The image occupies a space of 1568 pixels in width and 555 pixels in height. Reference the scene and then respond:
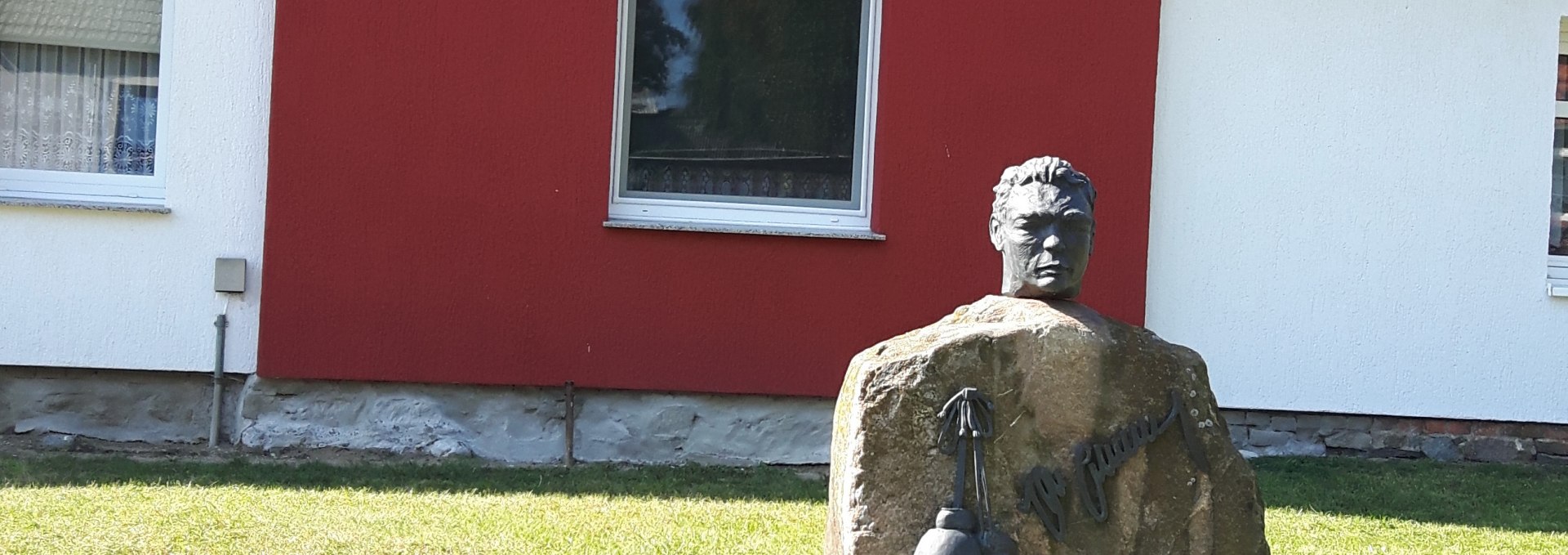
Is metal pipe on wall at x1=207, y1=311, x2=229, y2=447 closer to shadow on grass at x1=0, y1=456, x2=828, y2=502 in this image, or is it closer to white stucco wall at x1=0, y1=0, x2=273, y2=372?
white stucco wall at x1=0, y1=0, x2=273, y2=372

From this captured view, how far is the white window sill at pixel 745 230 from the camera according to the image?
761 cm

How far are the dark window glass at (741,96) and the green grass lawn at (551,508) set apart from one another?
156cm

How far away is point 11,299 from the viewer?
744cm

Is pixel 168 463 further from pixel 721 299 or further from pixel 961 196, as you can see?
pixel 961 196

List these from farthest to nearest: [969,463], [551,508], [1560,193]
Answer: [1560,193]
[551,508]
[969,463]

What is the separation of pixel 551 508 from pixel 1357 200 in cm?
457

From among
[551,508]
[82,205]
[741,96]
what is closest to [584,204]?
[741,96]

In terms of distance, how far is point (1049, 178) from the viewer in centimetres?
397

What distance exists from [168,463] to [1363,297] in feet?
19.9

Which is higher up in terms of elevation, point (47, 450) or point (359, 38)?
point (359, 38)

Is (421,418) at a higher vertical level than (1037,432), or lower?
lower

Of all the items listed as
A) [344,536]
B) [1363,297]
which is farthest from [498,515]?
[1363,297]

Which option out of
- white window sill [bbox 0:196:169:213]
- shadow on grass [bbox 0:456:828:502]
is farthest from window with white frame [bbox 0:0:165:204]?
shadow on grass [bbox 0:456:828:502]
